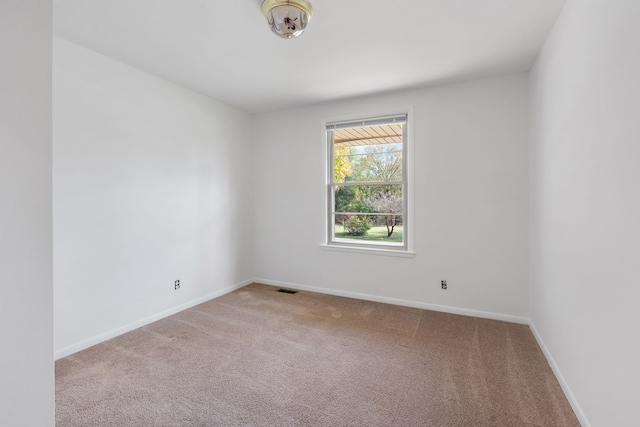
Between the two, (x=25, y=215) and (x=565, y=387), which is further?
(x=565, y=387)

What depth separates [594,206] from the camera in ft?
5.13

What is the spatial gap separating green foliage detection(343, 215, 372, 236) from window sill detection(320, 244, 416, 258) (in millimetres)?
224

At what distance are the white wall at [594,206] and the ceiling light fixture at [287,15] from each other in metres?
1.63

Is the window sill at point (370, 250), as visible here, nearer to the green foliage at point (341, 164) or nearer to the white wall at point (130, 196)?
the green foliage at point (341, 164)

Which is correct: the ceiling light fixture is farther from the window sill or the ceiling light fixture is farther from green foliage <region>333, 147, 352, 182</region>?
the window sill

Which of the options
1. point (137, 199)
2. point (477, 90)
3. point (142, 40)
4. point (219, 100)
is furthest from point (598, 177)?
point (219, 100)

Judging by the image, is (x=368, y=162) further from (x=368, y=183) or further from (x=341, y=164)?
(x=341, y=164)

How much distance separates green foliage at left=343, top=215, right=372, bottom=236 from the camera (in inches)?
154

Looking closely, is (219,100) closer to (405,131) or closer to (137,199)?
(137,199)

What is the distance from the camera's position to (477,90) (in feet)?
10.3

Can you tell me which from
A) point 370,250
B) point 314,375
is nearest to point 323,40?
point 370,250

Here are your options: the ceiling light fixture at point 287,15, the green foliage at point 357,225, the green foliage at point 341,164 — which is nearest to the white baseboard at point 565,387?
the green foliage at point 357,225

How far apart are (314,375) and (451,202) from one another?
7.65ft

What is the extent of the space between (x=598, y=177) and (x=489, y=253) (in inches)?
70.1
